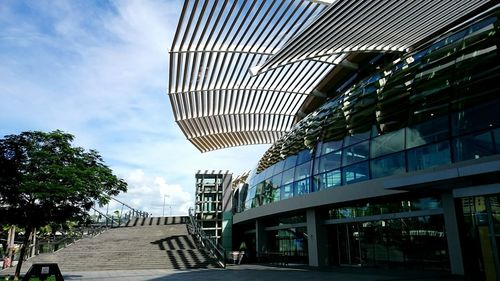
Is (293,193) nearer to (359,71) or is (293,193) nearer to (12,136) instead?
(359,71)

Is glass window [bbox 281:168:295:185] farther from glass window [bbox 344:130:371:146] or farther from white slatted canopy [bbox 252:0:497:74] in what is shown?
white slatted canopy [bbox 252:0:497:74]

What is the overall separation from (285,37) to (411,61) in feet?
20.6

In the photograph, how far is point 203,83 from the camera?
23.8 metres

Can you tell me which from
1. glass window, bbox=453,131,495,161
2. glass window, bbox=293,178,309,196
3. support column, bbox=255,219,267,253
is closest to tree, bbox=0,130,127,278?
glass window, bbox=293,178,309,196

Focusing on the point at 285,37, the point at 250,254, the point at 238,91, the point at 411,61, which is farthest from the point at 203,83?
the point at 250,254

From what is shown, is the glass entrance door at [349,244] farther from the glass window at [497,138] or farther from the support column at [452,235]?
the glass window at [497,138]

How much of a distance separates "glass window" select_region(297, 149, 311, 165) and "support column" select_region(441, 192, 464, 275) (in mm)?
8908

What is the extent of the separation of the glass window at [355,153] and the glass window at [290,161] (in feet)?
18.4

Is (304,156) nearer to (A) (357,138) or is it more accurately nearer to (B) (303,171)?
(B) (303,171)

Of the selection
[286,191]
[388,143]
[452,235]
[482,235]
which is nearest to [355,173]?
[388,143]

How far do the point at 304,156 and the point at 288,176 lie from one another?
1.95 meters

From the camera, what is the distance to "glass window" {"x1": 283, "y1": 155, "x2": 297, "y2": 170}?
23.8 metres

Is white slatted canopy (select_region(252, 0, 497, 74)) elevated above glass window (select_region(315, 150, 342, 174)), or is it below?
above

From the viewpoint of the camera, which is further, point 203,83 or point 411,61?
point 203,83
